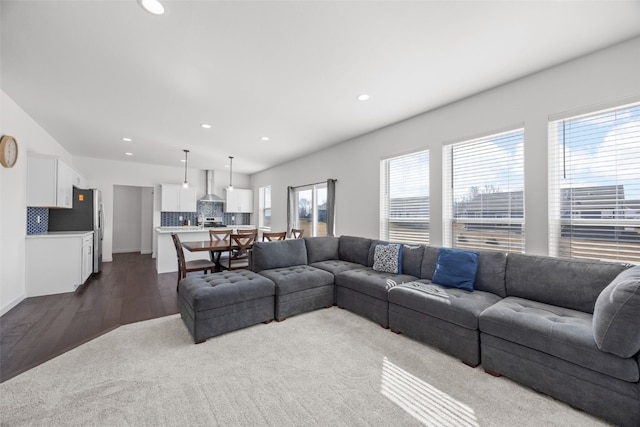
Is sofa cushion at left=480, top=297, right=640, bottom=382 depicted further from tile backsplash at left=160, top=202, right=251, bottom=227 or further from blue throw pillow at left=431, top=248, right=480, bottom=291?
tile backsplash at left=160, top=202, right=251, bottom=227

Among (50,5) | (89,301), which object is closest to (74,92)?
(50,5)

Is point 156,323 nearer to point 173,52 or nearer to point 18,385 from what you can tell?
point 18,385

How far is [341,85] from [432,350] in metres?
3.01

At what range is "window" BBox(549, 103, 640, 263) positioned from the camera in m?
2.34

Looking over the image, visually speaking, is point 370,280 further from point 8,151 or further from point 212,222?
point 212,222

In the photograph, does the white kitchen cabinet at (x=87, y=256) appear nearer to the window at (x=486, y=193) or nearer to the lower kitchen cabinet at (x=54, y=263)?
the lower kitchen cabinet at (x=54, y=263)

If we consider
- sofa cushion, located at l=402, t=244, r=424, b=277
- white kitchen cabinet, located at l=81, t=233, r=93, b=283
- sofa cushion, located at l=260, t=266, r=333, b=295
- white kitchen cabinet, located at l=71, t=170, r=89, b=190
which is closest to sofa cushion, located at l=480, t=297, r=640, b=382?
sofa cushion, located at l=402, t=244, r=424, b=277

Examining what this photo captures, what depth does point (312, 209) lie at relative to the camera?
21.3ft

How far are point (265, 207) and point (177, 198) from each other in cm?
265

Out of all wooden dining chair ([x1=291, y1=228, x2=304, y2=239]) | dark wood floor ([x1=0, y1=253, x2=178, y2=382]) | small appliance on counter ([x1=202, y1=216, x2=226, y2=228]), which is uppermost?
small appliance on counter ([x1=202, y1=216, x2=226, y2=228])

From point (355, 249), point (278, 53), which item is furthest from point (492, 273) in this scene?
point (278, 53)

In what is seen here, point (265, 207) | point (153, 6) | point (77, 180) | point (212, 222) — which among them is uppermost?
point (153, 6)

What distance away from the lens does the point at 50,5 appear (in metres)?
1.91

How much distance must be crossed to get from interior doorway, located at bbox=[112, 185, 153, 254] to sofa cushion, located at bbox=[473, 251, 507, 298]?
910cm
